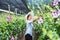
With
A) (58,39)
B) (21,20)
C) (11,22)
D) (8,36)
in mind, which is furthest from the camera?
(21,20)

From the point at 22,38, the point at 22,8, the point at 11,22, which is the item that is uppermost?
the point at 22,8

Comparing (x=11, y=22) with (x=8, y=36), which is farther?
(x=11, y=22)

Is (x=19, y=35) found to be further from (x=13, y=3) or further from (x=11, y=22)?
(x=13, y=3)

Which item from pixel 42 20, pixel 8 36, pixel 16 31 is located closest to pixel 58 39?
pixel 42 20

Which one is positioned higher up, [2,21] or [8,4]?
[8,4]

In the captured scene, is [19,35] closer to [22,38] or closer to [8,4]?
[22,38]

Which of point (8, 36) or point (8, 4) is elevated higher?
point (8, 4)

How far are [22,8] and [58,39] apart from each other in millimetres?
2880

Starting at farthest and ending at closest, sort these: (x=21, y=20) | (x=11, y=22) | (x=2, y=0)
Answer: (x=2, y=0)
(x=21, y=20)
(x=11, y=22)

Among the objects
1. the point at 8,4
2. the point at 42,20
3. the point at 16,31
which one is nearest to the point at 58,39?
the point at 42,20

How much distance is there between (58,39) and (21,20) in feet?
7.52

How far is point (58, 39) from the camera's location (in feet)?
2.22

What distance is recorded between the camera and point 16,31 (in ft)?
9.29

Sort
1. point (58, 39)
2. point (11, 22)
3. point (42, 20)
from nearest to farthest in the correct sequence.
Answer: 1. point (58, 39)
2. point (42, 20)
3. point (11, 22)
